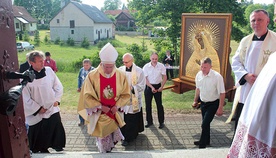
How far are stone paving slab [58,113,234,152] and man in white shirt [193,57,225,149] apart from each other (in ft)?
1.66

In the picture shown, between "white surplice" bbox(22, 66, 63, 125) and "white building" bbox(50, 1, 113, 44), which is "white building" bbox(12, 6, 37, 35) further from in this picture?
"white surplice" bbox(22, 66, 63, 125)

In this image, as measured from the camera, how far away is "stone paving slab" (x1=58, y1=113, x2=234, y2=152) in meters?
5.23

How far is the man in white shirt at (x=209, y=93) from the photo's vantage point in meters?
4.82

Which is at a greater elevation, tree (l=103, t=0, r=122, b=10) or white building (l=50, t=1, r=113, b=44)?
tree (l=103, t=0, r=122, b=10)

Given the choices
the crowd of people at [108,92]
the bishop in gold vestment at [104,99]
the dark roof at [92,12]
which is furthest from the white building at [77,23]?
the bishop in gold vestment at [104,99]

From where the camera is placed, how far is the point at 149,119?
6.54 meters

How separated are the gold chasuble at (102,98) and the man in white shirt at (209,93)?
5.75 feet

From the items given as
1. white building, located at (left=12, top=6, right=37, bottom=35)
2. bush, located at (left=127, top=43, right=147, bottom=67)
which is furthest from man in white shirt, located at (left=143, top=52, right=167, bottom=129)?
white building, located at (left=12, top=6, right=37, bottom=35)

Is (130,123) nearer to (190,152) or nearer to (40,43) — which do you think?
(190,152)

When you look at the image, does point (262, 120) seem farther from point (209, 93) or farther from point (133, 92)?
point (133, 92)

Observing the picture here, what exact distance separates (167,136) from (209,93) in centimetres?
153

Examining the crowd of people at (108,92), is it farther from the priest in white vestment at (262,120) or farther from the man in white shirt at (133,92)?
the priest in white vestment at (262,120)

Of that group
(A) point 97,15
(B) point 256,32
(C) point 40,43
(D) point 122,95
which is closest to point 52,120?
(D) point 122,95

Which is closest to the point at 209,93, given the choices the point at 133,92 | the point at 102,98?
the point at 133,92
